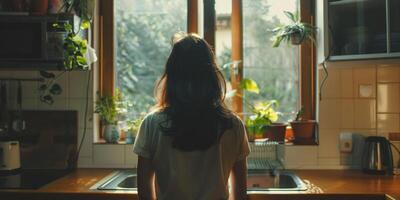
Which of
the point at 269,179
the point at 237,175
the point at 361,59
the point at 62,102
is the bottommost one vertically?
the point at 269,179

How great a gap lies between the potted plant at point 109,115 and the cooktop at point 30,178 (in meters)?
0.30

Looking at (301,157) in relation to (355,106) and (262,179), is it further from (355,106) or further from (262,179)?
(355,106)

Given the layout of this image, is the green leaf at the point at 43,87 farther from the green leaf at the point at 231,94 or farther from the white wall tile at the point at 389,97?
the white wall tile at the point at 389,97

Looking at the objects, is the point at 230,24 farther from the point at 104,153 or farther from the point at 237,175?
the point at 237,175

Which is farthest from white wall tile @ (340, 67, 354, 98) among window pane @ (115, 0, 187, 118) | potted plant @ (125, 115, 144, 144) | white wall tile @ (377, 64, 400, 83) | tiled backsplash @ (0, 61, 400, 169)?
potted plant @ (125, 115, 144, 144)

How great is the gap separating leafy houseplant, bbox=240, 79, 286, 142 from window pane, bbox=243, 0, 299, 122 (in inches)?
3.7

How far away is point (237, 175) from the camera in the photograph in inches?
63.4

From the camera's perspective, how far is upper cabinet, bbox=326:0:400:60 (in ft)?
7.30

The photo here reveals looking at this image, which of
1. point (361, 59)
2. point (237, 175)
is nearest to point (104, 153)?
point (237, 175)

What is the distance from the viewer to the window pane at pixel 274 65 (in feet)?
9.04

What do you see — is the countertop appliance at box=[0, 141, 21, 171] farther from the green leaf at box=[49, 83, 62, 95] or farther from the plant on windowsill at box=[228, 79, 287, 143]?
the plant on windowsill at box=[228, 79, 287, 143]

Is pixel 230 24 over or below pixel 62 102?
over

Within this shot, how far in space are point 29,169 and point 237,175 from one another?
1.41 m

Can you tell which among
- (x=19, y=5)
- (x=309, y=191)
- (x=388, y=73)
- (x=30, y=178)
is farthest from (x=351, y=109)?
(x=19, y=5)
